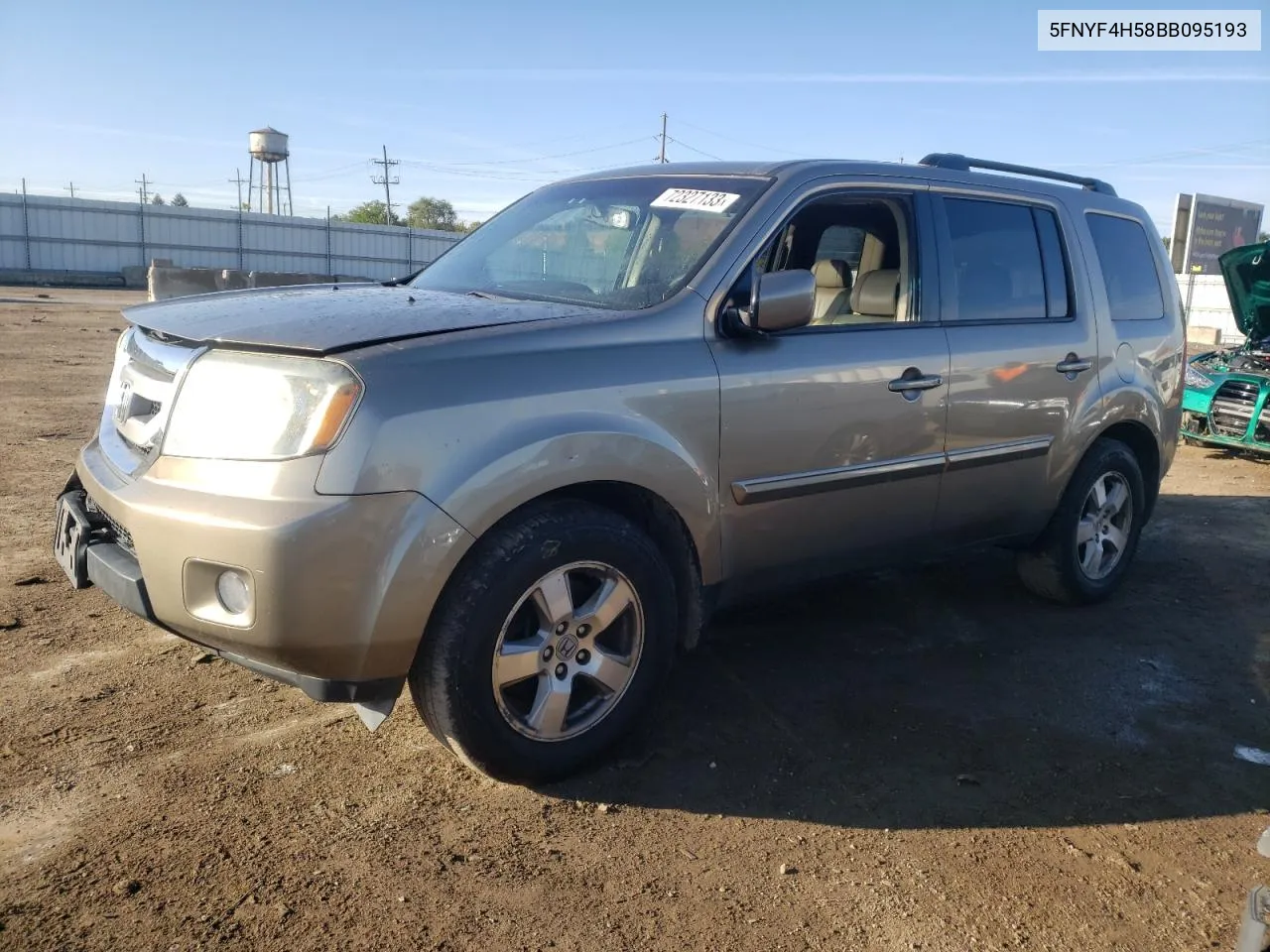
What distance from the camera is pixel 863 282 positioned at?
4102 millimetres

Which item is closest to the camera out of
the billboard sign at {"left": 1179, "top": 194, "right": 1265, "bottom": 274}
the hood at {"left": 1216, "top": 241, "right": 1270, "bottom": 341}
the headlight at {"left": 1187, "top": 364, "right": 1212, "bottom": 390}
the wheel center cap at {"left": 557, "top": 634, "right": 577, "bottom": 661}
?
the wheel center cap at {"left": 557, "top": 634, "right": 577, "bottom": 661}

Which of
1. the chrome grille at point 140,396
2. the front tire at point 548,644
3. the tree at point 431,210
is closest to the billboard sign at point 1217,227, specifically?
the front tire at point 548,644

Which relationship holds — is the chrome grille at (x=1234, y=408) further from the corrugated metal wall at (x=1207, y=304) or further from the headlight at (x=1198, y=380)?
the corrugated metal wall at (x=1207, y=304)

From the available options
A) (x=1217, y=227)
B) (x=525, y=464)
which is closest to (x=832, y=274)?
(x=525, y=464)

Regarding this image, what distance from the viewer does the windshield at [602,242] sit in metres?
3.42

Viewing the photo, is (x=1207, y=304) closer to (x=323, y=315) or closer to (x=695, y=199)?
(x=695, y=199)

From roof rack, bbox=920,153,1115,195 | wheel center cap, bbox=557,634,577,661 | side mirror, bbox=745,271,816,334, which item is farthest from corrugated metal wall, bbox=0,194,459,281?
wheel center cap, bbox=557,634,577,661

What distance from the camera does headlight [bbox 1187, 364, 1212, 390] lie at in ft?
31.3

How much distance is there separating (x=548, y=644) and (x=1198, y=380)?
8920 mm

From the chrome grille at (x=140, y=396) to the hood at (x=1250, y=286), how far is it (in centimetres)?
922

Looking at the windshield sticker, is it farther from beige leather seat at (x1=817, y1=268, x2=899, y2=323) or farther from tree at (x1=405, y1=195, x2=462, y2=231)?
tree at (x1=405, y1=195, x2=462, y2=231)

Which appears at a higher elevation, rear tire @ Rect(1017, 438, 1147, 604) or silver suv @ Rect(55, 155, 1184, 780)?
silver suv @ Rect(55, 155, 1184, 780)

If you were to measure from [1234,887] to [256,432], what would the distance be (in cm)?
283

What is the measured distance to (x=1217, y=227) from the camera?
113 ft
